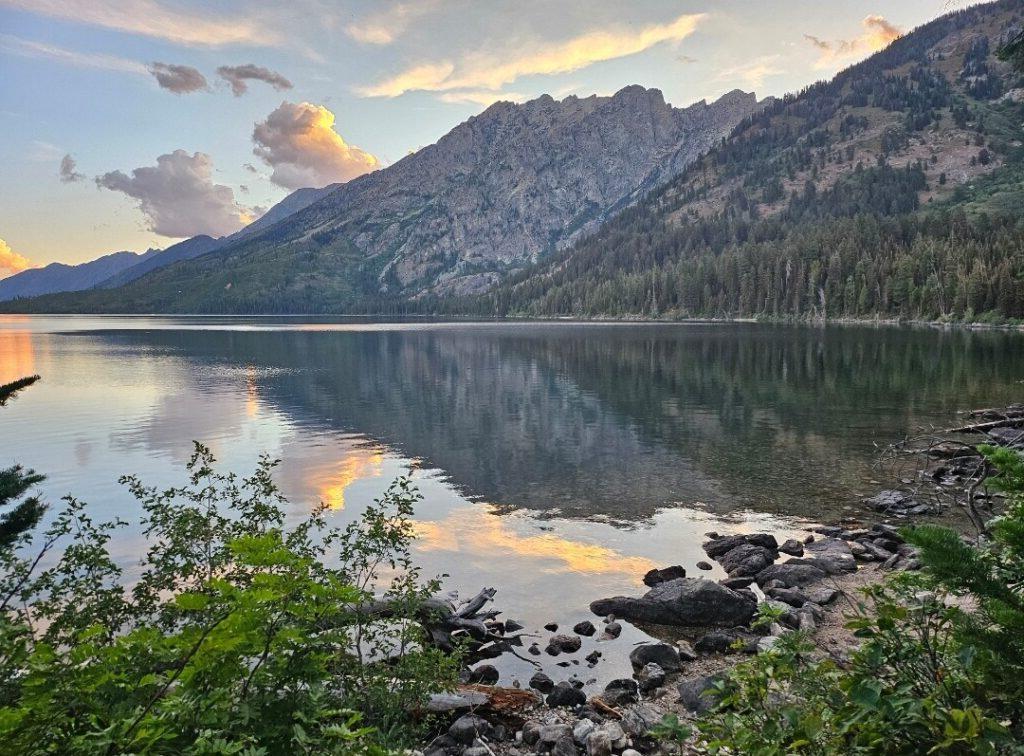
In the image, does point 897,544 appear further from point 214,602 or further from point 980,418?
point 980,418

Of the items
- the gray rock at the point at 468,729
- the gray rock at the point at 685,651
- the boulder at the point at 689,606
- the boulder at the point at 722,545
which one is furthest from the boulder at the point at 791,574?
the gray rock at the point at 468,729

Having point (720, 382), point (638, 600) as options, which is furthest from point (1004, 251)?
point (638, 600)

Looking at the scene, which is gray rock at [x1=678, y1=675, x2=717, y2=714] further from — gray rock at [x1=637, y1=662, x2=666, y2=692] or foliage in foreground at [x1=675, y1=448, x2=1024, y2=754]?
foliage in foreground at [x1=675, y1=448, x2=1024, y2=754]

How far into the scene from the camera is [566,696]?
13.5 m

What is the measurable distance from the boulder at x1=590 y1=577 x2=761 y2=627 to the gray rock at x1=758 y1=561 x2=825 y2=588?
189 cm

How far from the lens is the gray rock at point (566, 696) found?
43.9 feet

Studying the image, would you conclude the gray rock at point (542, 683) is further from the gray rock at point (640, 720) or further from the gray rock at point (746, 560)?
the gray rock at point (746, 560)

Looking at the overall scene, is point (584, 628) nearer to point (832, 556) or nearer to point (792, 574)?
point (792, 574)

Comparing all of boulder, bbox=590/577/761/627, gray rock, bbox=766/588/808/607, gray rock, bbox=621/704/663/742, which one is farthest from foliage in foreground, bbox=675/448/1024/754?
gray rock, bbox=766/588/808/607

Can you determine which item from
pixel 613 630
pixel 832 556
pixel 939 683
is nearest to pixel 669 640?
pixel 613 630

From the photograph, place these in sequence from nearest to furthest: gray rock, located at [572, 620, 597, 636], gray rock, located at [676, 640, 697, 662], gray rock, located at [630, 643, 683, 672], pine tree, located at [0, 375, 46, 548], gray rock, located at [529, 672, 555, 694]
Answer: pine tree, located at [0, 375, 46, 548], gray rock, located at [529, 672, 555, 694], gray rock, located at [630, 643, 683, 672], gray rock, located at [676, 640, 697, 662], gray rock, located at [572, 620, 597, 636]

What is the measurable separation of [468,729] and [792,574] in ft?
40.9

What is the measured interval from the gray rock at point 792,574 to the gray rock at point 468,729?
1135 centimetres

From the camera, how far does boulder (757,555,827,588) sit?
19.4m
